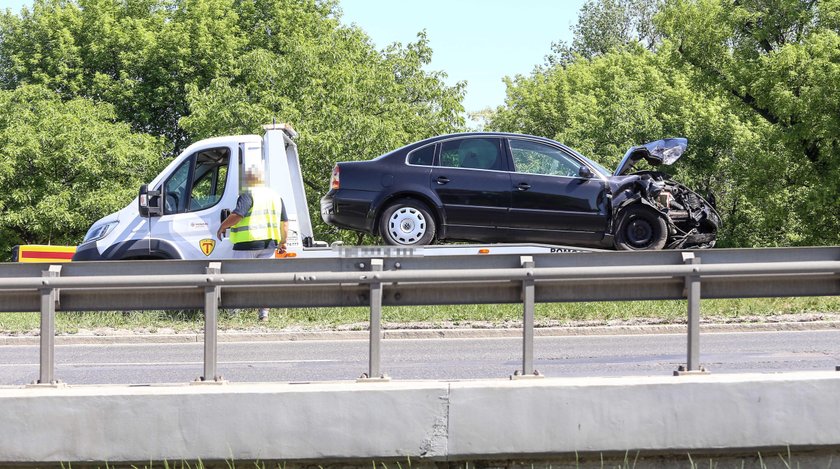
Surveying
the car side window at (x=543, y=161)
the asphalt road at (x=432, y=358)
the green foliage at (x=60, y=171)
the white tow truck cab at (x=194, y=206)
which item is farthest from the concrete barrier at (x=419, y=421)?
the green foliage at (x=60, y=171)

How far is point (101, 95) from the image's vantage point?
150 feet

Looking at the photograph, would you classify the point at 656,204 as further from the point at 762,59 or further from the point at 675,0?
the point at 675,0

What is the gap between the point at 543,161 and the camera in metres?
13.1

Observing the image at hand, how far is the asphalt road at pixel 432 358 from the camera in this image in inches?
389

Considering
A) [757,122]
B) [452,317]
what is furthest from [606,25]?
[452,317]

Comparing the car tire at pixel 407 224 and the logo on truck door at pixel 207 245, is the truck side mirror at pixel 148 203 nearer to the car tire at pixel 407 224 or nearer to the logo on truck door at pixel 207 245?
the logo on truck door at pixel 207 245

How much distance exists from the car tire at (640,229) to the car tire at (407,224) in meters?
2.32

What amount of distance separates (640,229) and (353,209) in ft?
11.5

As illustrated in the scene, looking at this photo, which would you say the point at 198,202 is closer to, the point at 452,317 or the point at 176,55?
the point at 452,317

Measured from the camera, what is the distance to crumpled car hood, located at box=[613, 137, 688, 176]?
13.9 metres

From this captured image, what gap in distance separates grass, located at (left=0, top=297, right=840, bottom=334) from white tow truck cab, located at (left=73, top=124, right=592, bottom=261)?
1511mm

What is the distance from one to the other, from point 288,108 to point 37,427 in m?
24.9

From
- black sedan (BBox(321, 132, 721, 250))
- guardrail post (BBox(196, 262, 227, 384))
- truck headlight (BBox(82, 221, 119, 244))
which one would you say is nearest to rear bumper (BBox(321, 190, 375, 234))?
black sedan (BBox(321, 132, 721, 250))

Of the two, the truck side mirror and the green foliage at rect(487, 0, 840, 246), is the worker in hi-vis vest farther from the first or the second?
the green foliage at rect(487, 0, 840, 246)
